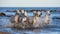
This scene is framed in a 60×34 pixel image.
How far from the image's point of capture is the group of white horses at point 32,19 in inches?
46.3

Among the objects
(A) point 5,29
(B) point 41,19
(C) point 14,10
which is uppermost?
(C) point 14,10

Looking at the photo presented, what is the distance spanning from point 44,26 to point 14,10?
1.39ft

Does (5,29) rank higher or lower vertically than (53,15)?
lower

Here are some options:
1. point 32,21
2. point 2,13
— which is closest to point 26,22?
point 32,21

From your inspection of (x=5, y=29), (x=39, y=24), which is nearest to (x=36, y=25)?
(x=39, y=24)

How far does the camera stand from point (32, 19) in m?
1.19

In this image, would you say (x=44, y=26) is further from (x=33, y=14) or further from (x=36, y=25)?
(x=33, y=14)

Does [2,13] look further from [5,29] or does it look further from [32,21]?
[32,21]

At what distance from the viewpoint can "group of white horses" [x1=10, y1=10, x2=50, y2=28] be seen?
118cm

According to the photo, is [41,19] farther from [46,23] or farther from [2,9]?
[2,9]

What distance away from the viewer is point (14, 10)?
1.21 meters

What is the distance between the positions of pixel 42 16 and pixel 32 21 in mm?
138

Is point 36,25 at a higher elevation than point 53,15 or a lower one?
lower
